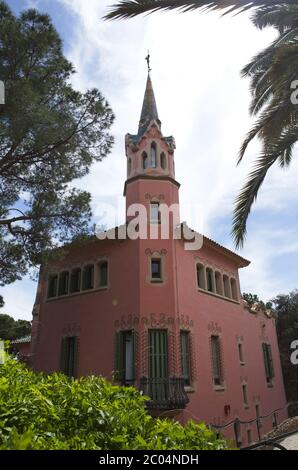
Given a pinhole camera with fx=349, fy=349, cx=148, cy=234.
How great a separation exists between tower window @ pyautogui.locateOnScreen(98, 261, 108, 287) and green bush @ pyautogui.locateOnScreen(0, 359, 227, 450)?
1174cm

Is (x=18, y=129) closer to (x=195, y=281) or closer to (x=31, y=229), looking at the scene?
(x=31, y=229)

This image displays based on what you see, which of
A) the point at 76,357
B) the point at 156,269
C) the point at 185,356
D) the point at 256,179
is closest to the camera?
the point at 256,179

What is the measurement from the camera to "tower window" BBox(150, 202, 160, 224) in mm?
15656

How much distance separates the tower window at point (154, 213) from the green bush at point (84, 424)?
39.3 ft

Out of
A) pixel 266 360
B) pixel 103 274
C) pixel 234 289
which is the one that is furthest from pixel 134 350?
pixel 266 360

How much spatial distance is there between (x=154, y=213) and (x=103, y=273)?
3.61 metres

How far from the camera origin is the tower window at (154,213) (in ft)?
51.4

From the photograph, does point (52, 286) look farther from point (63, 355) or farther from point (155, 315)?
point (155, 315)

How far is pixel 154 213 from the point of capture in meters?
16.0

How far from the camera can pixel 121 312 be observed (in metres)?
14.2

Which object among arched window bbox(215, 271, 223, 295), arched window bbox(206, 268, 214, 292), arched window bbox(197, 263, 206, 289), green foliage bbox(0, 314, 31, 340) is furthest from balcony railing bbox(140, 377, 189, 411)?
green foliage bbox(0, 314, 31, 340)

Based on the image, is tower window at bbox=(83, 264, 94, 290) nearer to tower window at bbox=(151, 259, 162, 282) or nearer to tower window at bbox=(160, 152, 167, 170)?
tower window at bbox=(151, 259, 162, 282)

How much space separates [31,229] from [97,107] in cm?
461

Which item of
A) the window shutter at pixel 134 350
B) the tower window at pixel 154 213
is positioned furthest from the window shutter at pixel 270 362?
the tower window at pixel 154 213
